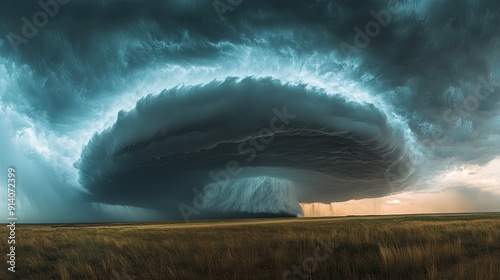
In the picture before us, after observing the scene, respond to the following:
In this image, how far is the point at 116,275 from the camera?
972cm

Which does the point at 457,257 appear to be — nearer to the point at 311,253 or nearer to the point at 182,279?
the point at 311,253

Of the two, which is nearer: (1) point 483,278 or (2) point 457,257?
(1) point 483,278

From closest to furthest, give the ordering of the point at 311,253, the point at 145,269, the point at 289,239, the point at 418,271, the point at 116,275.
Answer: the point at 418,271, the point at 116,275, the point at 145,269, the point at 311,253, the point at 289,239

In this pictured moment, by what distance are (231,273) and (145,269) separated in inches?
109

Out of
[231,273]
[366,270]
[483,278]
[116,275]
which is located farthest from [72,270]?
[483,278]

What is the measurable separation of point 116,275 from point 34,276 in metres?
3.18

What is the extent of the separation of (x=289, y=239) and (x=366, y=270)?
8219 millimetres

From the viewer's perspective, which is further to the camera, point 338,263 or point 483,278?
point 338,263

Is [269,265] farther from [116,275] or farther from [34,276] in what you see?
[34,276]

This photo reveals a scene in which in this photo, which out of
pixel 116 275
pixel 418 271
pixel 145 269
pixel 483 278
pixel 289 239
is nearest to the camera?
pixel 483 278

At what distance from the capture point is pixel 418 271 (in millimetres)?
8906

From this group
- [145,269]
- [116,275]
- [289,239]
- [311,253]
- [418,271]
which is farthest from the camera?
[289,239]

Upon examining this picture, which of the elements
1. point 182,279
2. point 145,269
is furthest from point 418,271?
point 145,269

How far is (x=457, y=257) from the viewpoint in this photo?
1083 centimetres
